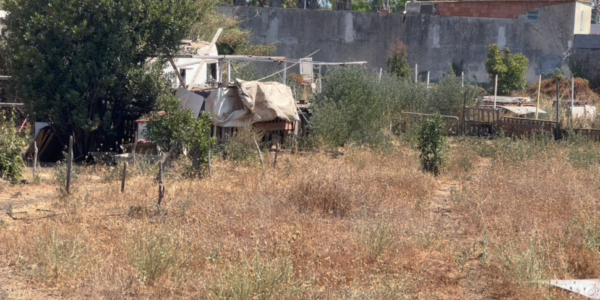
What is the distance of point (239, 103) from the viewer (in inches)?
599

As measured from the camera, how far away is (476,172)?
13375 millimetres

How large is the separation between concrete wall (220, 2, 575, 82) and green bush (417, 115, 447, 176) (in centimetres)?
1846

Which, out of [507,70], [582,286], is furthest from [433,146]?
[507,70]

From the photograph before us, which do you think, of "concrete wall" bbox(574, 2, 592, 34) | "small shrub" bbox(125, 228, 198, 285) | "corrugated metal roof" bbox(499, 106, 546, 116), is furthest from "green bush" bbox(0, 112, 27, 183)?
"concrete wall" bbox(574, 2, 592, 34)

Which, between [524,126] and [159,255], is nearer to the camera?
[159,255]

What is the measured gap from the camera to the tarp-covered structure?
14875 millimetres

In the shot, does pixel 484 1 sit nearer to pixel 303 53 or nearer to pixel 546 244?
pixel 303 53

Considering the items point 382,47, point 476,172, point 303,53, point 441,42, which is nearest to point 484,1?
point 441,42

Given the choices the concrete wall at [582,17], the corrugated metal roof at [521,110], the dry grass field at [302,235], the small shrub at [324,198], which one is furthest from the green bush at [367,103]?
the concrete wall at [582,17]

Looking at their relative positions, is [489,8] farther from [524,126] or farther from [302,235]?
[302,235]

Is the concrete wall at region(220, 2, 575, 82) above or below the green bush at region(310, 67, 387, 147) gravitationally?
above

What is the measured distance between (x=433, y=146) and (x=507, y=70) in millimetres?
15708

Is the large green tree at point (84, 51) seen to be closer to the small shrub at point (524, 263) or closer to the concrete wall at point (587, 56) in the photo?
the small shrub at point (524, 263)

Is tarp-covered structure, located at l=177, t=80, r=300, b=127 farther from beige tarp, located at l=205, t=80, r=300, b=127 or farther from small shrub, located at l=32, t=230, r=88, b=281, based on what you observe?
small shrub, located at l=32, t=230, r=88, b=281
